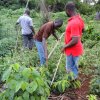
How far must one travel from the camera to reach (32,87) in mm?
4902

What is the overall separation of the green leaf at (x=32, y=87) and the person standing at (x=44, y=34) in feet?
8.74

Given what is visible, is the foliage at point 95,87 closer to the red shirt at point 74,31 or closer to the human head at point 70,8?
the red shirt at point 74,31

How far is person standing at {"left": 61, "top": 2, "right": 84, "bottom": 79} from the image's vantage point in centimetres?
646

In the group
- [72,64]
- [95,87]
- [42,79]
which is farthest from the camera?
[72,64]

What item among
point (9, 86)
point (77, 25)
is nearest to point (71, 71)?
point (77, 25)

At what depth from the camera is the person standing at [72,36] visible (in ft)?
21.2

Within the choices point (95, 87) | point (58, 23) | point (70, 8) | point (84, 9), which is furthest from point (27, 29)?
point (84, 9)

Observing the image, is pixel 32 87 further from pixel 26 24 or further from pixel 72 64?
pixel 26 24

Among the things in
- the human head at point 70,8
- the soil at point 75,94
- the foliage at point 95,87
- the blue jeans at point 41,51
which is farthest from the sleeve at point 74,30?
the blue jeans at point 41,51

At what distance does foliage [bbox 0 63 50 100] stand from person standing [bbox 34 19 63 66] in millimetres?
2528

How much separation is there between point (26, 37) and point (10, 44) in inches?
23.0

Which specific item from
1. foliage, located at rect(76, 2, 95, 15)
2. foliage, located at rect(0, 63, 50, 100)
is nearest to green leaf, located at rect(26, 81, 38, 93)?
foliage, located at rect(0, 63, 50, 100)

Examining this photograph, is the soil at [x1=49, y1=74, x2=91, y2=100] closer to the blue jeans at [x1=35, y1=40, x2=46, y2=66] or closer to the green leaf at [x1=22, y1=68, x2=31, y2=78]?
the blue jeans at [x1=35, y1=40, x2=46, y2=66]

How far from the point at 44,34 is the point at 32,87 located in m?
2.86
